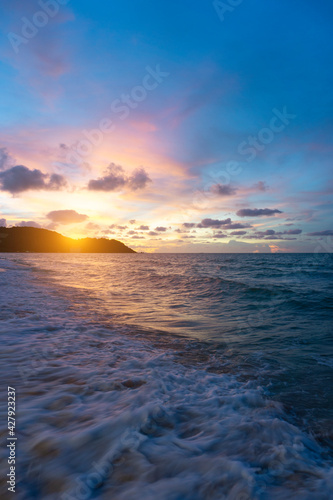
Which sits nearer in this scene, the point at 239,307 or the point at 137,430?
the point at 137,430

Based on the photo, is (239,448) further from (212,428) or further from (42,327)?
(42,327)

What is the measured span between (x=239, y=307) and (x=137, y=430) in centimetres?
1111

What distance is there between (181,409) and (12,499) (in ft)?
7.75

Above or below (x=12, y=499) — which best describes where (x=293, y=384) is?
below

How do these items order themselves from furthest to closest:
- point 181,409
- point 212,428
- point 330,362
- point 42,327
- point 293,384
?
1. point 42,327
2. point 330,362
3. point 293,384
4. point 181,409
5. point 212,428

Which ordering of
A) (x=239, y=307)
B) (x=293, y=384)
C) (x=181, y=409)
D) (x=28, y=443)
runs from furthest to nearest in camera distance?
(x=239, y=307) < (x=293, y=384) < (x=181, y=409) < (x=28, y=443)

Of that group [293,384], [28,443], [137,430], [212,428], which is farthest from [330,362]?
[28,443]

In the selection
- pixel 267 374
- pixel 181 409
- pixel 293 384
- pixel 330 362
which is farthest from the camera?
pixel 330 362

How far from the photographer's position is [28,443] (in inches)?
112

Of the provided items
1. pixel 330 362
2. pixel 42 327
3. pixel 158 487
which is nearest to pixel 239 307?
pixel 330 362

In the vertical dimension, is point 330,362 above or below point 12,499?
below

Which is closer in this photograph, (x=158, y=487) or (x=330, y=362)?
(x=158, y=487)

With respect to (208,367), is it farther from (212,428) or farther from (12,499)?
(12,499)

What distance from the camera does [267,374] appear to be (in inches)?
216
